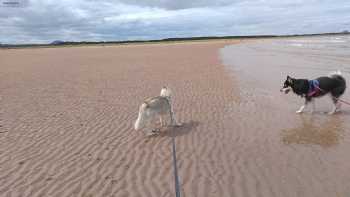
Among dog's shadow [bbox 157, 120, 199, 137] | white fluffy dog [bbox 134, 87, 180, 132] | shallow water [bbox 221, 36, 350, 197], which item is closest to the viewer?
shallow water [bbox 221, 36, 350, 197]

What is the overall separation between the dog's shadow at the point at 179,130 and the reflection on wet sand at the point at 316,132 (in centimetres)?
211

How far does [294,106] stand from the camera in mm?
8789

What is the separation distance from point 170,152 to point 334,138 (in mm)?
3438

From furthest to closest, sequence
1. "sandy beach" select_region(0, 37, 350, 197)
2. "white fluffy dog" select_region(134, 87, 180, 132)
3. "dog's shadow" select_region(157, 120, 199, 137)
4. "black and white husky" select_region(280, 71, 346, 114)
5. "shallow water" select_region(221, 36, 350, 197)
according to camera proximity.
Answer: "black and white husky" select_region(280, 71, 346, 114) → "dog's shadow" select_region(157, 120, 199, 137) → "white fluffy dog" select_region(134, 87, 180, 132) → "sandy beach" select_region(0, 37, 350, 197) → "shallow water" select_region(221, 36, 350, 197)

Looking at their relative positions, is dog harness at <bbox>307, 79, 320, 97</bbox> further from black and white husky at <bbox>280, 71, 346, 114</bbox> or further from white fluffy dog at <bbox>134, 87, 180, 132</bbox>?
white fluffy dog at <bbox>134, 87, 180, 132</bbox>

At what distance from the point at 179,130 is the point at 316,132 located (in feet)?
10.1

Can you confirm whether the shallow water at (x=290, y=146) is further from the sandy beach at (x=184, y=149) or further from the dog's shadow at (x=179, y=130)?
the dog's shadow at (x=179, y=130)

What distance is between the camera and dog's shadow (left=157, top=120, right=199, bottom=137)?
670cm

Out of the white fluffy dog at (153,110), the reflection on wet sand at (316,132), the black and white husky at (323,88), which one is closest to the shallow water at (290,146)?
the reflection on wet sand at (316,132)

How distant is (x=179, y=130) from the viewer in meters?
6.98

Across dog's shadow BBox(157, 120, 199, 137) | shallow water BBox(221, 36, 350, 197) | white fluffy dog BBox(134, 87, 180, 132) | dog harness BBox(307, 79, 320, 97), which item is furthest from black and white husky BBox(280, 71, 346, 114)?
white fluffy dog BBox(134, 87, 180, 132)

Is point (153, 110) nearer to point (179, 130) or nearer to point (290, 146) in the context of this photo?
point (179, 130)

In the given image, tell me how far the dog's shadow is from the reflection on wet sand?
6.91 ft

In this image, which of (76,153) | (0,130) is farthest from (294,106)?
(0,130)
